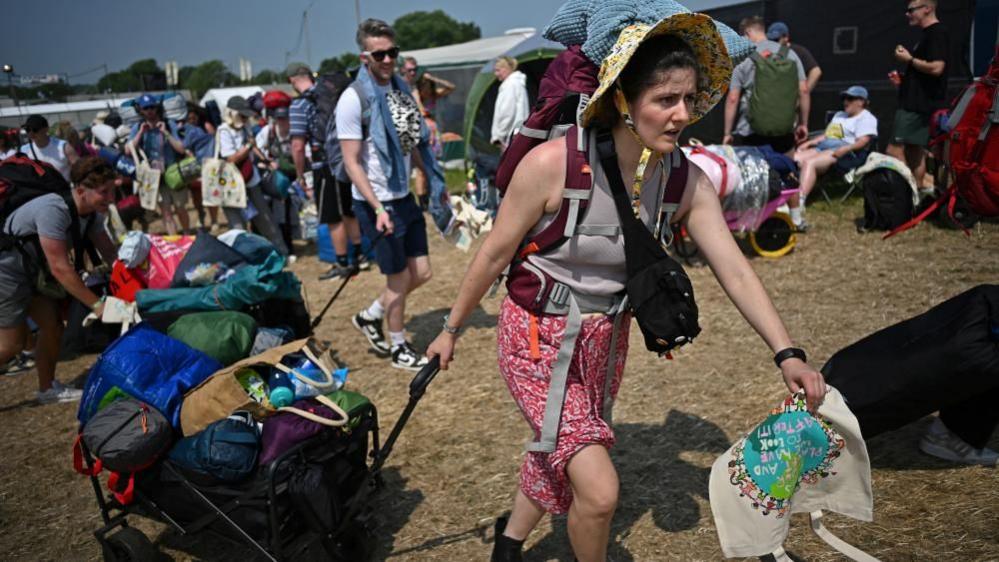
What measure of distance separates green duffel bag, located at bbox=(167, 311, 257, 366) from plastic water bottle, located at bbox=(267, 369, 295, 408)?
335 millimetres

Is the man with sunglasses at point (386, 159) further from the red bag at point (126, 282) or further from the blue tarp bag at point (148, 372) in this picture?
the blue tarp bag at point (148, 372)

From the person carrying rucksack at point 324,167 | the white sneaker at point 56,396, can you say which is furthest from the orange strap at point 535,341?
the white sneaker at point 56,396

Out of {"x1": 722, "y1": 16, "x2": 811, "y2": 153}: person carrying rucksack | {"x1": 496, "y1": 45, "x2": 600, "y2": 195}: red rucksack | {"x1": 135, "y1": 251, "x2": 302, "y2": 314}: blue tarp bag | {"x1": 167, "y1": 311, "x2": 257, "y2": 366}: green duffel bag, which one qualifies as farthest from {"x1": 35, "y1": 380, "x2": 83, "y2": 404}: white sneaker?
{"x1": 722, "y1": 16, "x2": 811, "y2": 153}: person carrying rucksack

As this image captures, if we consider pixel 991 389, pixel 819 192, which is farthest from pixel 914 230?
pixel 991 389

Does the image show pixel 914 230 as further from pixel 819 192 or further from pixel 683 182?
pixel 683 182

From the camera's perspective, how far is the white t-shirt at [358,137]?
471cm

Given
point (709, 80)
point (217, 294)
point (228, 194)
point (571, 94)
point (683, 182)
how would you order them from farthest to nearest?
point (228, 194) < point (217, 294) < point (571, 94) < point (683, 182) < point (709, 80)

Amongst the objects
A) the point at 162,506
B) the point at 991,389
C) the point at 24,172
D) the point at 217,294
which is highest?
the point at 24,172

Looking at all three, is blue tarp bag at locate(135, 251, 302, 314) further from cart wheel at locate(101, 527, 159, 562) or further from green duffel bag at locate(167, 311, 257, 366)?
cart wheel at locate(101, 527, 159, 562)

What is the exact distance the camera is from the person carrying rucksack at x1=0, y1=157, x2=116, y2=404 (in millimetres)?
4355

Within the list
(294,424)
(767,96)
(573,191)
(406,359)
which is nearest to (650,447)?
(294,424)

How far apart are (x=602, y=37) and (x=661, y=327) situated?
100cm

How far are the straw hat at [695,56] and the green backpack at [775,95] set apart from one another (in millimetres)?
6275

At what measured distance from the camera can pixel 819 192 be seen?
9.23m
